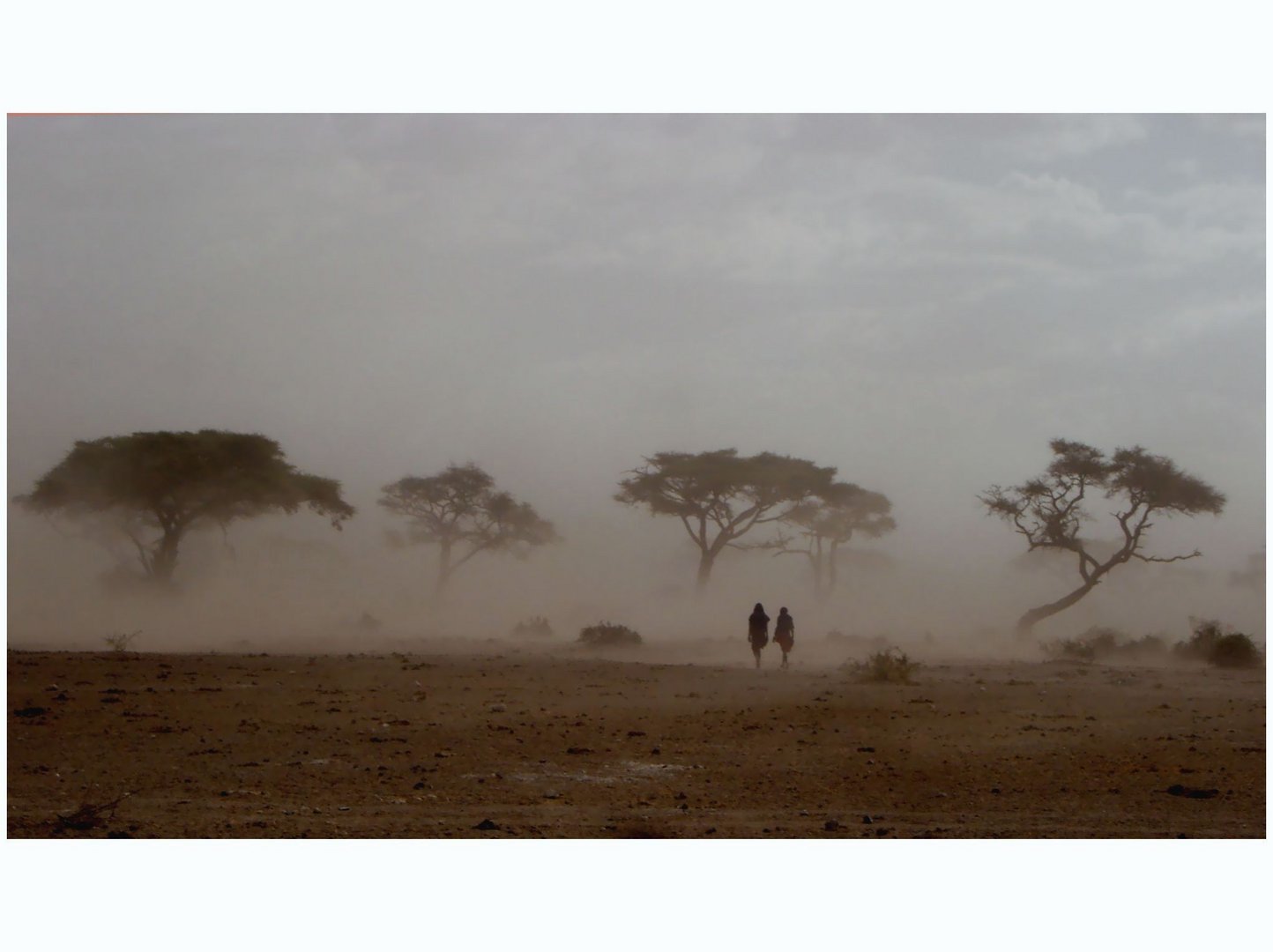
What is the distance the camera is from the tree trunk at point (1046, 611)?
80.4ft

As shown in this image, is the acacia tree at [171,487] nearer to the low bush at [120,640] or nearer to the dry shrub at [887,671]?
the low bush at [120,640]

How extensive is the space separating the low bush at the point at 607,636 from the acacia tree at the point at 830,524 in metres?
4.69

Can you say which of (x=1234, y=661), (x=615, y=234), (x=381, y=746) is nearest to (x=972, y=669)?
(x=1234, y=661)

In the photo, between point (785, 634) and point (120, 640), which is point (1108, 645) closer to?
point (785, 634)

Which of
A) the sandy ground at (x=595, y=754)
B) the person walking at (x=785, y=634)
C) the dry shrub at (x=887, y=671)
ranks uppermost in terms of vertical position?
the person walking at (x=785, y=634)

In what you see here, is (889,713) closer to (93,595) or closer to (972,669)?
(972,669)

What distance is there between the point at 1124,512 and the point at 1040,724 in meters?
13.2

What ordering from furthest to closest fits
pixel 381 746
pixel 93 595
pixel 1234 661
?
pixel 1234 661 → pixel 93 595 → pixel 381 746

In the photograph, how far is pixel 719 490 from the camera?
24844mm

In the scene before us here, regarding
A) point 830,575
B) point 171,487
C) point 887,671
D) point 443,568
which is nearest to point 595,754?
point 887,671

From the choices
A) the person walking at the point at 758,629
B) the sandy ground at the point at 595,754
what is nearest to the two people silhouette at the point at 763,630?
the person walking at the point at 758,629

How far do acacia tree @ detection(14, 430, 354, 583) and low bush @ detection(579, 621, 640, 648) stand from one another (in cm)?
464

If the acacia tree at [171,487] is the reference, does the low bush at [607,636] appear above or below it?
below

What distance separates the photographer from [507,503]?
68.9 ft
